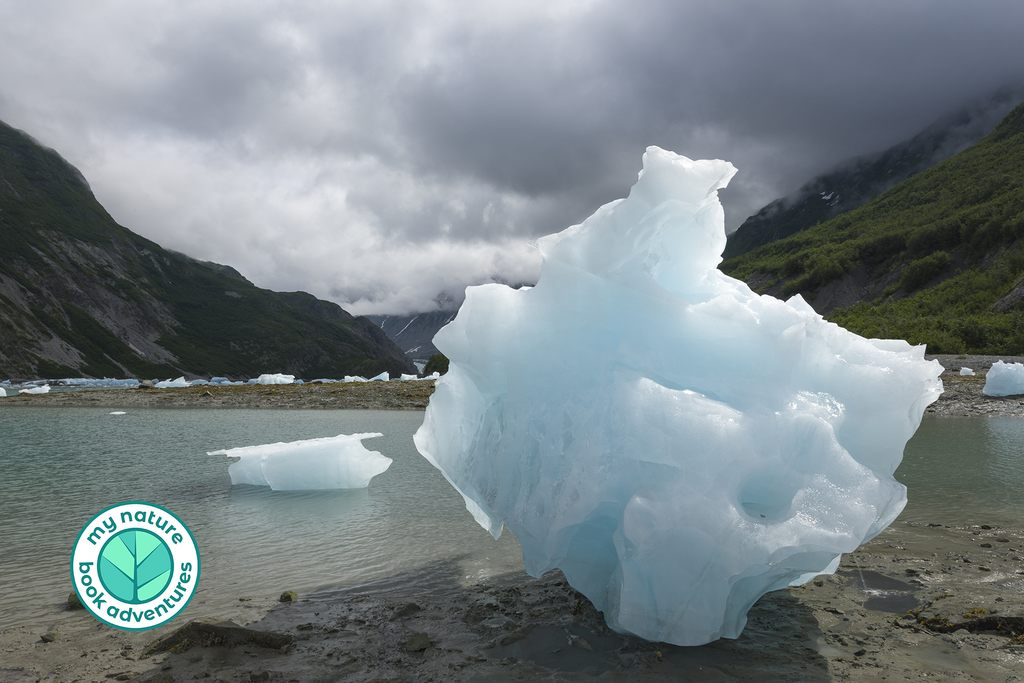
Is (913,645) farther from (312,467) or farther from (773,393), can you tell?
(312,467)

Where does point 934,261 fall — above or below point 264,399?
above

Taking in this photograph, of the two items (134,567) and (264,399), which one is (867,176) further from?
(134,567)

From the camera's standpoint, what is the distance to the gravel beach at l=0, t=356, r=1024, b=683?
341 cm

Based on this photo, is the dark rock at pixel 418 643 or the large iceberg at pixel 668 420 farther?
the dark rock at pixel 418 643

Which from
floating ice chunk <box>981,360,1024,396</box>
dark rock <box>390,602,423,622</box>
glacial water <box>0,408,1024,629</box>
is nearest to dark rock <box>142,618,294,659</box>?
glacial water <box>0,408,1024,629</box>

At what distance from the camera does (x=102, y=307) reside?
12888cm

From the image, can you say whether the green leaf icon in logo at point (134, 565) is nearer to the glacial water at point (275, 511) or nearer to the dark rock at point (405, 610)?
the glacial water at point (275, 511)

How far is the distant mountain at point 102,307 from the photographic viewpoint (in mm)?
104556

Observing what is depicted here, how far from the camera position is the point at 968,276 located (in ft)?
136

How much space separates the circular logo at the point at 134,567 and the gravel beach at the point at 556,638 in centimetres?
18

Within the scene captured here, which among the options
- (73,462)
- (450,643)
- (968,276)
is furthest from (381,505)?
(968,276)

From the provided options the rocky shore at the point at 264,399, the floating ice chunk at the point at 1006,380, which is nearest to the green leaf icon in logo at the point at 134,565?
the rocky shore at the point at 264,399

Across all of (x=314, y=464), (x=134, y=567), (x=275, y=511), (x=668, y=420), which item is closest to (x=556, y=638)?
(x=668, y=420)

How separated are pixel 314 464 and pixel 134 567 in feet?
19.7
